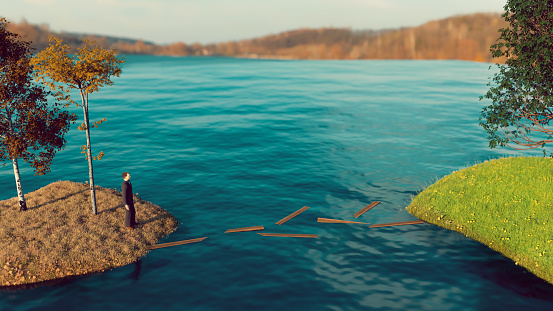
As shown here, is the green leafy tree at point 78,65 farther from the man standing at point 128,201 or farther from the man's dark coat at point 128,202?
the man's dark coat at point 128,202

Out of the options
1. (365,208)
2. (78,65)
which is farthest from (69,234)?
(365,208)

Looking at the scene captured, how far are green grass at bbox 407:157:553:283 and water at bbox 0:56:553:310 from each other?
1.02 m

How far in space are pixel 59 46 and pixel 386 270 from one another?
2268 cm

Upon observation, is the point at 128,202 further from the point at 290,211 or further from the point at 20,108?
the point at 290,211

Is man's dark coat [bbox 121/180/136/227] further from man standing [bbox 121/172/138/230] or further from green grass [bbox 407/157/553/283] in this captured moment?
green grass [bbox 407/157/553/283]

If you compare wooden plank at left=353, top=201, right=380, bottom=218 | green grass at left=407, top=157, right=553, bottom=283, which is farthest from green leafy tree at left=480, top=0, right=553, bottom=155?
wooden plank at left=353, top=201, right=380, bottom=218

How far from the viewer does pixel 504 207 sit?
26766 millimetres

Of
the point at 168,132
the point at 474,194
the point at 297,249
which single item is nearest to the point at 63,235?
the point at 297,249

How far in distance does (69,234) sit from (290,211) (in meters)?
14.8

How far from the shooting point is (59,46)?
2355cm

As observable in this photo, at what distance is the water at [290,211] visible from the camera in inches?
752

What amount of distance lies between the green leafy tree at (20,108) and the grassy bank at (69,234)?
1.96 meters

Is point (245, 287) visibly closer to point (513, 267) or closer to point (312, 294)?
point (312, 294)

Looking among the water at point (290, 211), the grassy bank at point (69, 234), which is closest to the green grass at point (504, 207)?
the water at point (290, 211)
